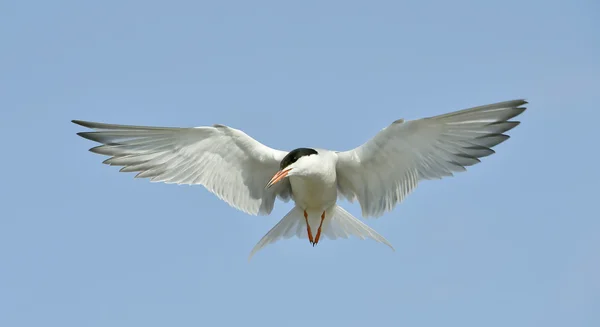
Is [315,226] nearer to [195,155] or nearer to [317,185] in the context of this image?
[317,185]

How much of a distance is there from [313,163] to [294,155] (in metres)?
0.21

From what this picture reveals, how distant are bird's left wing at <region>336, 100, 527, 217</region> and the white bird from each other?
0.01 meters

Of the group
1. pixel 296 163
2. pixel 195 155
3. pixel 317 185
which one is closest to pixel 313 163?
pixel 296 163

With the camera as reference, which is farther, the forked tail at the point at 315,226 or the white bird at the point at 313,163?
the forked tail at the point at 315,226

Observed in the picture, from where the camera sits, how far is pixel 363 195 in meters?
10.5

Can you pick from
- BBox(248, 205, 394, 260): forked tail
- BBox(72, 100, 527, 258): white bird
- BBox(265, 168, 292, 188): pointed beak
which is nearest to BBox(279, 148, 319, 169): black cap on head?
BBox(72, 100, 527, 258): white bird

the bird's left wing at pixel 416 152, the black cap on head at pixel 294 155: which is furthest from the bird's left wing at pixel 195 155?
the bird's left wing at pixel 416 152

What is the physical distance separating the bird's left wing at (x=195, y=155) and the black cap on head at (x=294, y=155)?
0.36m

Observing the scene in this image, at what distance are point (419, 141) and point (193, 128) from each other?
232 cm

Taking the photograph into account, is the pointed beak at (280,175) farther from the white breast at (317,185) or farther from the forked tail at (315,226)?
the forked tail at (315,226)

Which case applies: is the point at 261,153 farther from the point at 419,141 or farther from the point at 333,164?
the point at 419,141

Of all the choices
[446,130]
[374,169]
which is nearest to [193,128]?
[374,169]

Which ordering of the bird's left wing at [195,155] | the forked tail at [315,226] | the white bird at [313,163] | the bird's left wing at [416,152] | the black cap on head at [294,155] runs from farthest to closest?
the forked tail at [315,226] < the bird's left wing at [195,155] < the black cap on head at [294,155] < the white bird at [313,163] < the bird's left wing at [416,152]

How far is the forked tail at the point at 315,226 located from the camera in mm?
10430
